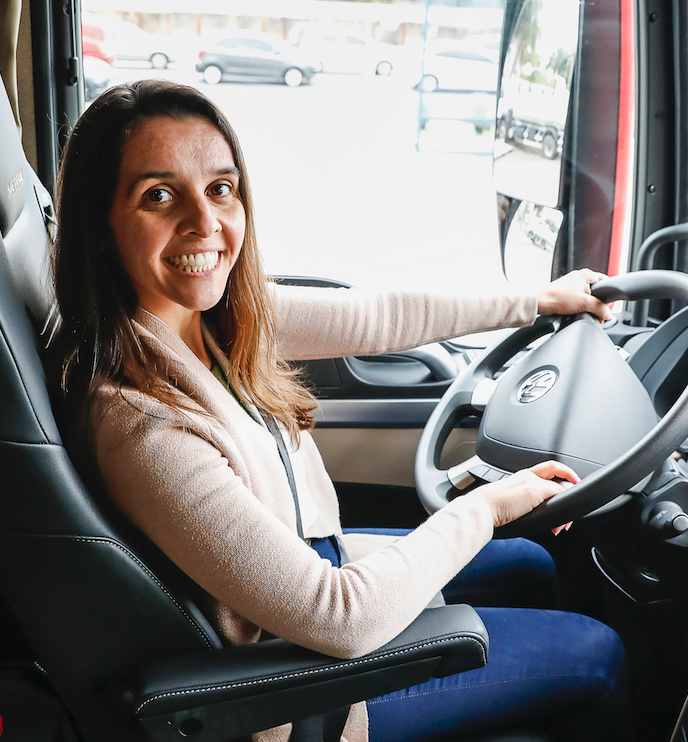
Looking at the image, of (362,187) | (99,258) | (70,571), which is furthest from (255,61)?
(70,571)

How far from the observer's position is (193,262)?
1.01 metres

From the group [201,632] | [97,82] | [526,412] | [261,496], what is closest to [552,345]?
[526,412]

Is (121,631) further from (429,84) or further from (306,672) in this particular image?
(429,84)

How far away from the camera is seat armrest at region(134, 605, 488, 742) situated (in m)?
0.83

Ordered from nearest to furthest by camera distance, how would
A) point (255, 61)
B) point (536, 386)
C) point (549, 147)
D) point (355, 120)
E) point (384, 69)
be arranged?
point (536, 386)
point (549, 147)
point (255, 61)
point (384, 69)
point (355, 120)

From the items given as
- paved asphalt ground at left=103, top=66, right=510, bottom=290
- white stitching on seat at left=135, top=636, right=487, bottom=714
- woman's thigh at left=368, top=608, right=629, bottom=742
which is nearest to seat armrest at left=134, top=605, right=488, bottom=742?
white stitching on seat at left=135, top=636, right=487, bottom=714

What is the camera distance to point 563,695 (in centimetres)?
108

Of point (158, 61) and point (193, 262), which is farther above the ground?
point (158, 61)

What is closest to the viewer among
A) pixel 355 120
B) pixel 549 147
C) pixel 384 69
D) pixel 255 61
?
pixel 549 147

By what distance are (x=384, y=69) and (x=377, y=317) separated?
48.4 inches

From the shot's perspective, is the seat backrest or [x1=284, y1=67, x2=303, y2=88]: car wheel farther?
[x1=284, y1=67, x2=303, y2=88]: car wheel

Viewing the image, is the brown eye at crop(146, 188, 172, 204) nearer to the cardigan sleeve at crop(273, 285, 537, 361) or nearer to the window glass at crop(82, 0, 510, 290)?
the cardigan sleeve at crop(273, 285, 537, 361)

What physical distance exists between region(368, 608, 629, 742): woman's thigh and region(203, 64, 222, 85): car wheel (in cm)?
165

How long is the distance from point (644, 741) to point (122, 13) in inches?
83.1
